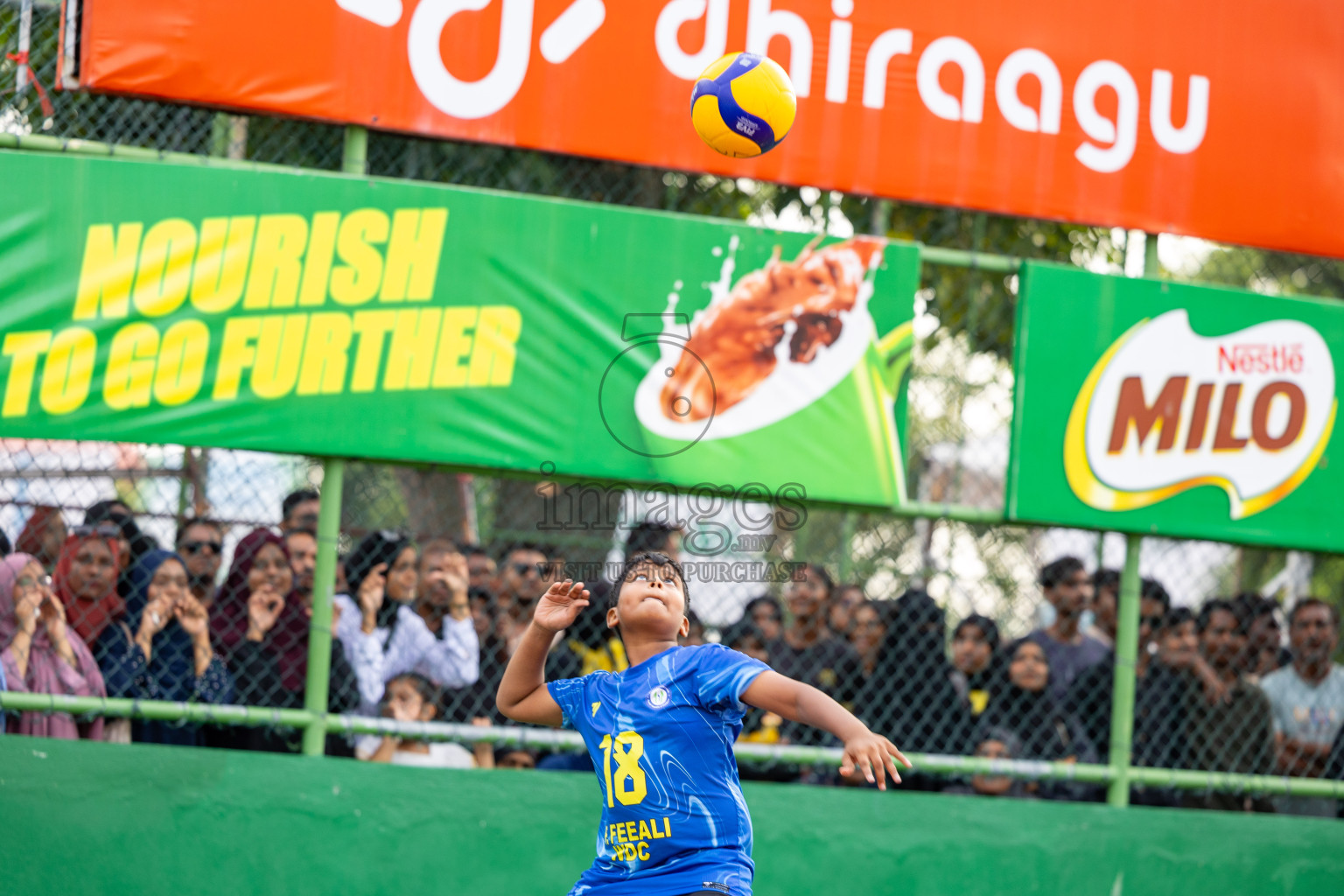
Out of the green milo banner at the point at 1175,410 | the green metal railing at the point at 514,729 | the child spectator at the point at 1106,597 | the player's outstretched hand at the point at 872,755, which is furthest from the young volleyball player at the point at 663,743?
the child spectator at the point at 1106,597

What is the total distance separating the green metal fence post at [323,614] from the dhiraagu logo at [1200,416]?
3244 mm

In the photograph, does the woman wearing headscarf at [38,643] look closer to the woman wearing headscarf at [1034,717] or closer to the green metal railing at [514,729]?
the green metal railing at [514,729]

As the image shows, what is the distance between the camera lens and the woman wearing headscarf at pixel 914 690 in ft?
20.2

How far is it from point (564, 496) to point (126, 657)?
11.5 ft

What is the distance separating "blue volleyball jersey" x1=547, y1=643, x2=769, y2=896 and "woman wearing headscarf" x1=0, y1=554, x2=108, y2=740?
2.49 meters

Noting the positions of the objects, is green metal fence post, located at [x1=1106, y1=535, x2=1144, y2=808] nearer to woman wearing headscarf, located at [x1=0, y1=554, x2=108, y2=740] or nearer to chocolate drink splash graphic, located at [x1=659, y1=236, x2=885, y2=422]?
chocolate drink splash graphic, located at [x1=659, y1=236, x2=885, y2=422]

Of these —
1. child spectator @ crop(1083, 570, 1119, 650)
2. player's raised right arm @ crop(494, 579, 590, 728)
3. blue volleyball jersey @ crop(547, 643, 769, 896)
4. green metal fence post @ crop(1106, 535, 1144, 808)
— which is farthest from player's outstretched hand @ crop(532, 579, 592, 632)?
child spectator @ crop(1083, 570, 1119, 650)

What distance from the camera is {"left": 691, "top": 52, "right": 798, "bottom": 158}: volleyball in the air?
16.3 ft

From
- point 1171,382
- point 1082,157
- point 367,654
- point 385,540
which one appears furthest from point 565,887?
point 1082,157

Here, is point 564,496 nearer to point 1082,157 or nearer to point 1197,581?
point 1082,157

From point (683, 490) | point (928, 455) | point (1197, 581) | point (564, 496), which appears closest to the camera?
point (683, 490)

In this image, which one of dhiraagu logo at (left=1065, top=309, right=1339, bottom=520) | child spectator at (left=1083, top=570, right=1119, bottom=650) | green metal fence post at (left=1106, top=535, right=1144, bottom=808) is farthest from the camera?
child spectator at (left=1083, top=570, right=1119, bottom=650)

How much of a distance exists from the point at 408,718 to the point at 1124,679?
3.21 meters

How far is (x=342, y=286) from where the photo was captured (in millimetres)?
5441
